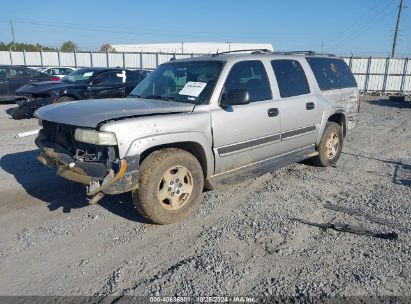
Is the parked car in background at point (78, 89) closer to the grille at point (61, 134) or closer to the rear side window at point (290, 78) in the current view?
the grille at point (61, 134)

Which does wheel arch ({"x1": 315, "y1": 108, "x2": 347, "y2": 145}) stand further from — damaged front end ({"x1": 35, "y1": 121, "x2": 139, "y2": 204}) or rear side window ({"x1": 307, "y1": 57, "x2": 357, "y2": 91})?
damaged front end ({"x1": 35, "y1": 121, "x2": 139, "y2": 204})

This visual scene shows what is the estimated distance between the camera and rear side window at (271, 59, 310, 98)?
5.12 m

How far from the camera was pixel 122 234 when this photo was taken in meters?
3.84

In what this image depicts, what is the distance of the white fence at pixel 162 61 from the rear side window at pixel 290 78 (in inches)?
709

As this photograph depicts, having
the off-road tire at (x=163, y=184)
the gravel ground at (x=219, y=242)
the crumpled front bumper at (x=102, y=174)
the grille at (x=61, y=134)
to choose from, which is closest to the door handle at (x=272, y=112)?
the gravel ground at (x=219, y=242)

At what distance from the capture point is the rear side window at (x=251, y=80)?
4.51 m

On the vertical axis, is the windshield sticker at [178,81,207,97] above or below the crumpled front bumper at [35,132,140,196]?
above

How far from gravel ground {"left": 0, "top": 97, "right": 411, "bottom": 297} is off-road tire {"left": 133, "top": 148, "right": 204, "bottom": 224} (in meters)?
0.18

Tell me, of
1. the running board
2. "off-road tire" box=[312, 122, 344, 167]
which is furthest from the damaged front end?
"off-road tire" box=[312, 122, 344, 167]

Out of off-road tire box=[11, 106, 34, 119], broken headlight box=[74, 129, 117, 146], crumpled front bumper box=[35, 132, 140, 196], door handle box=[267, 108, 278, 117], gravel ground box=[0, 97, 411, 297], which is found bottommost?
gravel ground box=[0, 97, 411, 297]

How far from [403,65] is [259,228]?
20.9 metres

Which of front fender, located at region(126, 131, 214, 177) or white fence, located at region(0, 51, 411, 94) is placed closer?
front fender, located at region(126, 131, 214, 177)

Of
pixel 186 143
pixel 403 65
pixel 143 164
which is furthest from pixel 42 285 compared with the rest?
pixel 403 65

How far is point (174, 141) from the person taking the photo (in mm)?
3830
